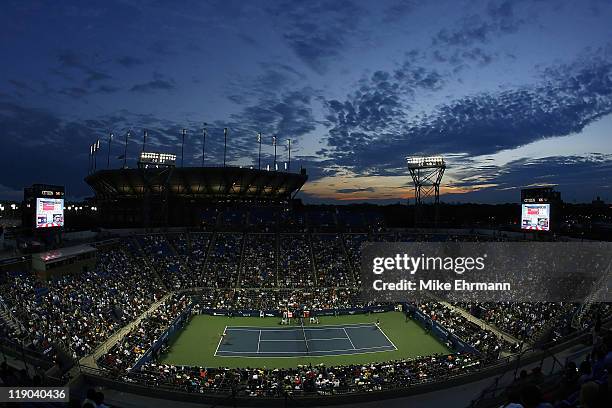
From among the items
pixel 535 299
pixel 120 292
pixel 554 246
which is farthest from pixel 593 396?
pixel 554 246

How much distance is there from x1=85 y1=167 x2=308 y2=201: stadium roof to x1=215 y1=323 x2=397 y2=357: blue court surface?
1481 inches

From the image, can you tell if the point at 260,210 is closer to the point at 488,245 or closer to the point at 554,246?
the point at 488,245

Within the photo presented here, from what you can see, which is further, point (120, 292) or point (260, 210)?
point (260, 210)

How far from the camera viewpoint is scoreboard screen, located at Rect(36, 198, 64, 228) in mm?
33219

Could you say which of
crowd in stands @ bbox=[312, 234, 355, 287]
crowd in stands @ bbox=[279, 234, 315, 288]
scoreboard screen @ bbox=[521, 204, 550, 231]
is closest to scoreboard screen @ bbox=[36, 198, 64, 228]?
crowd in stands @ bbox=[279, 234, 315, 288]

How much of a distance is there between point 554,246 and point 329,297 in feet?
72.0

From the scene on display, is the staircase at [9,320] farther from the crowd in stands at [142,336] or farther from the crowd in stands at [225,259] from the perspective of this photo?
the crowd in stands at [225,259]

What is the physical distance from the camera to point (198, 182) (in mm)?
70062

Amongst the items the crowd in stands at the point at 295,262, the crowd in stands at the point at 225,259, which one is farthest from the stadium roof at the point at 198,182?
the crowd in stands at the point at 295,262

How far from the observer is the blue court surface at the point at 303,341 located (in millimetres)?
28525

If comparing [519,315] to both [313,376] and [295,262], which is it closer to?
[313,376]

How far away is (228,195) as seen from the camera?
74.4 metres

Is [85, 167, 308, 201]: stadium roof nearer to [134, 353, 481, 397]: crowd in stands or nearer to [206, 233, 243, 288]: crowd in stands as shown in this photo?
[206, 233, 243, 288]: crowd in stands

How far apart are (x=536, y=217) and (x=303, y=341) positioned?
26054 millimetres
